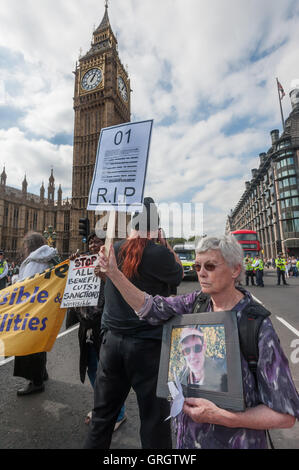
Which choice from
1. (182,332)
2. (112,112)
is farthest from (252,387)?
(112,112)

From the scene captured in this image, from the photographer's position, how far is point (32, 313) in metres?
2.85

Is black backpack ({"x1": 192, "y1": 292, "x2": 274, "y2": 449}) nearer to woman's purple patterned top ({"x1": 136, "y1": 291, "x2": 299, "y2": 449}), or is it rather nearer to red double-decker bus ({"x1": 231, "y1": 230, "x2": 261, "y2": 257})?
woman's purple patterned top ({"x1": 136, "y1": 291, "x2": 299, "y2": 449})

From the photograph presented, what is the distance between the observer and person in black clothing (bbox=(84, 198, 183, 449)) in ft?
5.53

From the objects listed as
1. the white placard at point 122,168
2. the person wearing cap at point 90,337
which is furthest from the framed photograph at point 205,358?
the person wearing cap at point 90,337

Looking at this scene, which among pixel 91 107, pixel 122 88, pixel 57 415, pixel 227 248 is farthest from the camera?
pixel 122 88

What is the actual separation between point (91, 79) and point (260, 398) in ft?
213

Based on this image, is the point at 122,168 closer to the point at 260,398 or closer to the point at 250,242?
the point at 260,398

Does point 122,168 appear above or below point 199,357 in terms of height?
above

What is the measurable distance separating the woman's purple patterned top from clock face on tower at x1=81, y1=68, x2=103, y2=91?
62.7 metres

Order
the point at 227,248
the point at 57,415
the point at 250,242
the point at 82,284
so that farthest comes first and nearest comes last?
the point at 250,242
the point at 82,284
the point at 57,415
the point at 227,248

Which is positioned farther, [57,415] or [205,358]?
[57,415]

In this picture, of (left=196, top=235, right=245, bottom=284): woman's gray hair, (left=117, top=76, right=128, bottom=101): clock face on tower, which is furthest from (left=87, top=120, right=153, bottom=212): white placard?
(left=117, top=76, right=128, bottom=101): clock face on tower

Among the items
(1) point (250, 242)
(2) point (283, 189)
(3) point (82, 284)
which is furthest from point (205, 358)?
A: (2) point (283, 189)

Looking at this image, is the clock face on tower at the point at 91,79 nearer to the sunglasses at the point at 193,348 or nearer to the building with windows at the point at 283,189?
the building with windows at the point at 283,189
